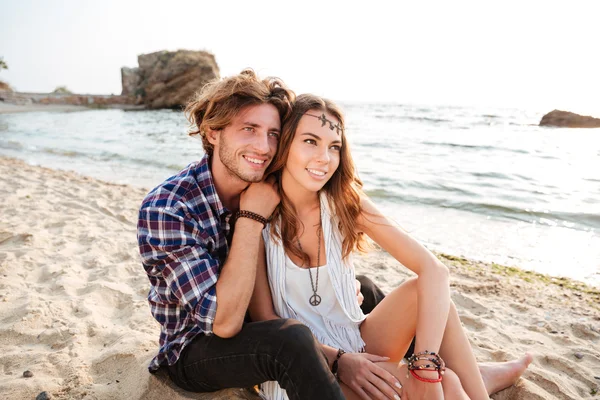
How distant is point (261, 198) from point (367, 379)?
1147 millimetres

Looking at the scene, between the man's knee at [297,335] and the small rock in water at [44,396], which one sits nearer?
the man's knee at [297,335]

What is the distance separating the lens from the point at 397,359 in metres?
2.81

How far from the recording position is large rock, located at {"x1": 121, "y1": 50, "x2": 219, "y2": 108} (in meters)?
44.6

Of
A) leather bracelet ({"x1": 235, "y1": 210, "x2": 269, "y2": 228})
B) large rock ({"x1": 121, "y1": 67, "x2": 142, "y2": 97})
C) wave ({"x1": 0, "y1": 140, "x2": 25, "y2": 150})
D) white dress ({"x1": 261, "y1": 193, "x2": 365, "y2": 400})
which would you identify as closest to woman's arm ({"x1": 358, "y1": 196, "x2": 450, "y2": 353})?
white dress ({"x1": 261, "y1": 193, "x2": 365, "y2": 400})

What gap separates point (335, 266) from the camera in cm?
268

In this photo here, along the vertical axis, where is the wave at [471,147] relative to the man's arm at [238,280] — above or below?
below

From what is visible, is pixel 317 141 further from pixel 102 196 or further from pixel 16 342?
pixel 102 196

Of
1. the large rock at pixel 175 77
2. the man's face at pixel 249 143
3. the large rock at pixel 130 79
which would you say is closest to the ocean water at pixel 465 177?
the man's face at pixel 249 143

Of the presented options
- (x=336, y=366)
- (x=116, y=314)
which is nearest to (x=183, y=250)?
(x=336, y=366)

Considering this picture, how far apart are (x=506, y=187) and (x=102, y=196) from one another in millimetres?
8814

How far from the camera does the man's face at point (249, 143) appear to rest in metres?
2.55

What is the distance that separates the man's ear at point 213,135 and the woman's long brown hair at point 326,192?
0.39 metres

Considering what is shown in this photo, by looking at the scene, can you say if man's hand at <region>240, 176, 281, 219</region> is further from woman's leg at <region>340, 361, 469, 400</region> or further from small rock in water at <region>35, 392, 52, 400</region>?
small rock in water at <region>35, 392, 52, 400</region>

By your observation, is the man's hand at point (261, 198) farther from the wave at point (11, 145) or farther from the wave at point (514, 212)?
the wave at point (11, 145)
